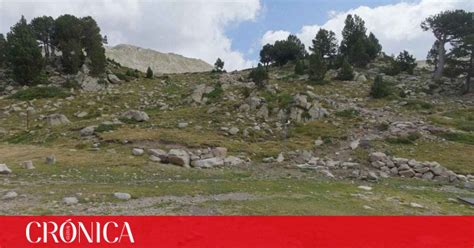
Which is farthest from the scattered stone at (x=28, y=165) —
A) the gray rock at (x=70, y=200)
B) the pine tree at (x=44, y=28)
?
the pine tree at (x=44, y=28)

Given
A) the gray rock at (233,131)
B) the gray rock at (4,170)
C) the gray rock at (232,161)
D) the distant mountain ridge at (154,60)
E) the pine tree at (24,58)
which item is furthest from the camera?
the distant mountain ridge at (154,60)

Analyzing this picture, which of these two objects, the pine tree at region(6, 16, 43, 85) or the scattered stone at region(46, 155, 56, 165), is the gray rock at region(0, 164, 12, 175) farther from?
the pine tree at region(6, 16, 43, 85)

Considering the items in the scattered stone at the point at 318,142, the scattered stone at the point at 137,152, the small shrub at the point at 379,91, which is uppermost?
the small shrub at the point at 379,91

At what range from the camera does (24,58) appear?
47.3 metres

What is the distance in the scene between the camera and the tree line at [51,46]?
157ft

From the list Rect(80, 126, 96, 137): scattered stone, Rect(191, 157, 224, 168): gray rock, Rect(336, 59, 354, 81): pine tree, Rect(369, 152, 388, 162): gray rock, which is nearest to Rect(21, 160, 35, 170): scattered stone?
Rect(191, 157, 224, 168): gray rock

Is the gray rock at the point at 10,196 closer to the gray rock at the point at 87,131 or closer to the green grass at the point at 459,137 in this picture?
the gray rock at the point at 87,131

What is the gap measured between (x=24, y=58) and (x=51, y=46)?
14.2 meters

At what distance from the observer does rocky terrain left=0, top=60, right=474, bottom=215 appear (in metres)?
13.3

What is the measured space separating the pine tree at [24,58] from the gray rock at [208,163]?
36172 millimetres

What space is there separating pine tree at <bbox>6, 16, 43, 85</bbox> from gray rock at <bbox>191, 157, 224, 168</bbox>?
36.2 metres

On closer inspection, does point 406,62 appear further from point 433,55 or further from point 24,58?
point 24,58
